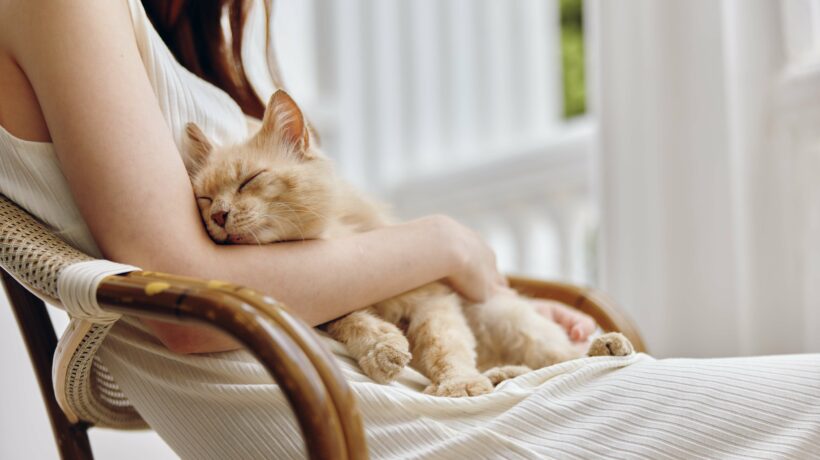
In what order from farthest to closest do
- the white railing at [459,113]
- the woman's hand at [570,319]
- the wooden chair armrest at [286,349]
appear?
the white railing at [459,113] < the woman's hand at [570,319] < the wooden chair armrest at [286,349]

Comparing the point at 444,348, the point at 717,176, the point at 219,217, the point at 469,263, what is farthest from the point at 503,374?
the point at 717,176

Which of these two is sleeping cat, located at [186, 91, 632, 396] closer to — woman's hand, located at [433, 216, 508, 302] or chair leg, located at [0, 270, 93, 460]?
woman's hand, located at [433, 216, 508, 302]

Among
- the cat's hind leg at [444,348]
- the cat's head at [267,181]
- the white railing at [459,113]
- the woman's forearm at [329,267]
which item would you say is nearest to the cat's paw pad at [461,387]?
the cat's hind leg at [444,348]

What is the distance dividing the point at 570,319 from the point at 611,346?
1.28 ft

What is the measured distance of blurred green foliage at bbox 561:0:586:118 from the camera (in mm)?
3648

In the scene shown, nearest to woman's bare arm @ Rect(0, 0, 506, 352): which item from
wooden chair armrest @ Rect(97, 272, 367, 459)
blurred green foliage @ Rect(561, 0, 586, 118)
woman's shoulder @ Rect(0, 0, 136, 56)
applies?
woman's shoulder @ Rect(0, 0, 136, 56)

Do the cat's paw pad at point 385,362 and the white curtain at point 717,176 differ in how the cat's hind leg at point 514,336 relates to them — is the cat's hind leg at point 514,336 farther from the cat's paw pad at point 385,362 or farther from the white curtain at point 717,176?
the white curtain at point 717,176

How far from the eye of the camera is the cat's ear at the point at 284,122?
3.47 feet

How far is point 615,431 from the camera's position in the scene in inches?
32.5

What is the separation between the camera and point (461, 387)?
94 centimetres

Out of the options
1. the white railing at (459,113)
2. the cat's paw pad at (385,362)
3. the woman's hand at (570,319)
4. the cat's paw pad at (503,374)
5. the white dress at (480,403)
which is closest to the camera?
the white dress at (480,403)

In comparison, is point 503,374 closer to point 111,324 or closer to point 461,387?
point 461,387

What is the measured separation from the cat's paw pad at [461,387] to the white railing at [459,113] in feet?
5.07

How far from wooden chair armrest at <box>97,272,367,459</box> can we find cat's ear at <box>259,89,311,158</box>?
1.20 ft
